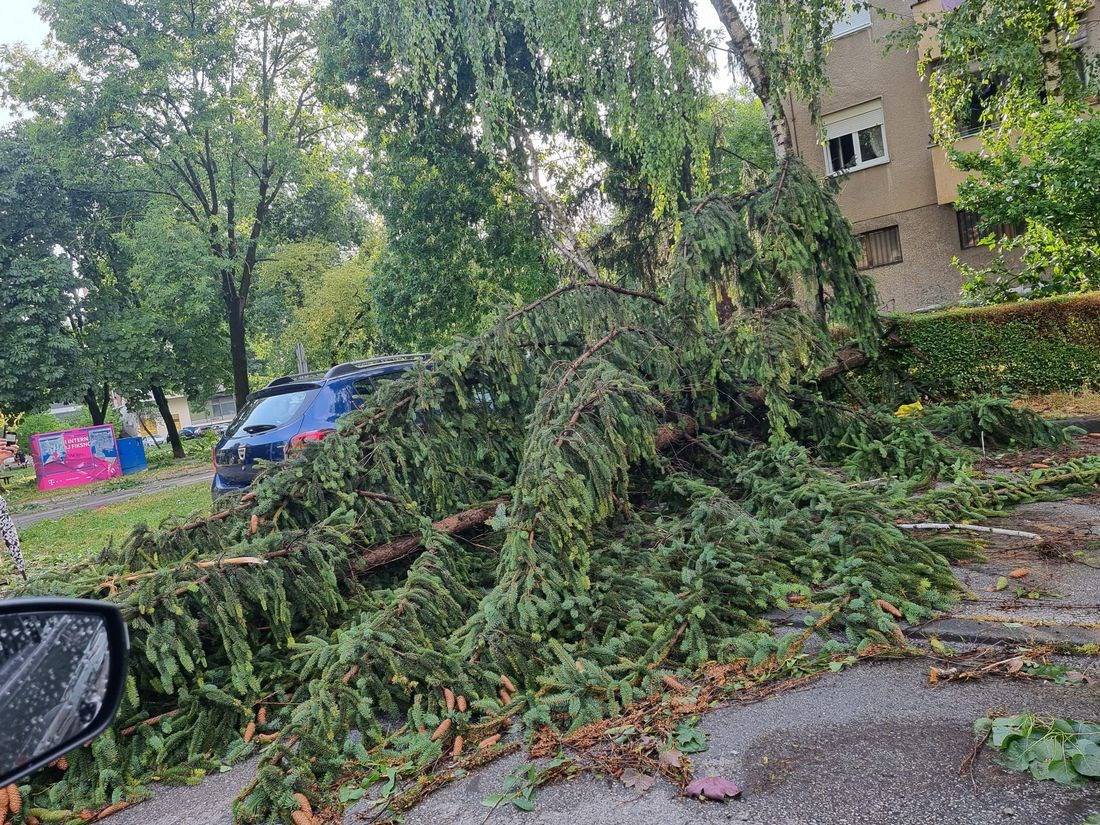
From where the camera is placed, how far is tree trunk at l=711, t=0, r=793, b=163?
1041 centimetres

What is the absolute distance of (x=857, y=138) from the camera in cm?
2041

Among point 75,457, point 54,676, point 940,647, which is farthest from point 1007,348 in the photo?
point 75,457

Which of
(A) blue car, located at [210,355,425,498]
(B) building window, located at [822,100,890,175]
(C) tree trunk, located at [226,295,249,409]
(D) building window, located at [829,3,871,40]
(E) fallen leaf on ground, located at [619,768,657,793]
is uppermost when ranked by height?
(D) building window, located at [829,3,871,40]

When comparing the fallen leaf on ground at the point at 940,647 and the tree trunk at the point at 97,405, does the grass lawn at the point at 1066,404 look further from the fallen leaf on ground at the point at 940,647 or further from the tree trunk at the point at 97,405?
the tree trunk at the point at 97,405

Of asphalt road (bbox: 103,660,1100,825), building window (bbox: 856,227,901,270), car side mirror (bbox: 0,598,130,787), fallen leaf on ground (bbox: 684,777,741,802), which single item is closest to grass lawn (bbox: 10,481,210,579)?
asphalt road (bbox: 103,660,1100,825)

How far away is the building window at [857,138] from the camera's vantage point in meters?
20.0

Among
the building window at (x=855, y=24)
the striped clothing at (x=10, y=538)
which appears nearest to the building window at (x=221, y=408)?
the building window at (x=855, y=24)

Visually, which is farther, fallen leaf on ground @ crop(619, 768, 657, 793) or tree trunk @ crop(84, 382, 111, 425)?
tree trunk @ crop(84, 382, 111, 425)

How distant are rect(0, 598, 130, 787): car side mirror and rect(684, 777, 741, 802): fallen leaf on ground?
1.96m

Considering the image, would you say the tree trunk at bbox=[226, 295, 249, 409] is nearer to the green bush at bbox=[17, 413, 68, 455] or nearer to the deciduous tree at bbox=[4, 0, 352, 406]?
the deciduous tree at bbox=[4, 0, 352, 406]

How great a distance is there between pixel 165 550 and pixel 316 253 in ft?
72.9

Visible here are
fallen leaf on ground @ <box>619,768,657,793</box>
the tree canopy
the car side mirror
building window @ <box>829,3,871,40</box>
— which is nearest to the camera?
the car side mirror

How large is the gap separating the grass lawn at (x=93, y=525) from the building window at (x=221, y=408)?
6686 centimetres

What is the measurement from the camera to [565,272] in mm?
14867
